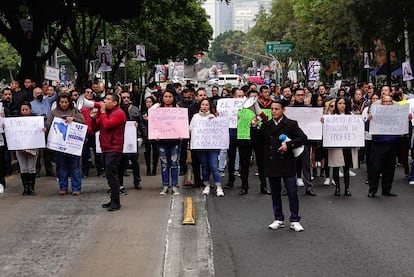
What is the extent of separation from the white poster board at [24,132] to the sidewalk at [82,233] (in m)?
0.90

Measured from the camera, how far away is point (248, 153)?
42.2ft

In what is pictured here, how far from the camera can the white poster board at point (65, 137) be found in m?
12.3

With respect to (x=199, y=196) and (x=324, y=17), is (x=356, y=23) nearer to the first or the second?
(x=324, y=17)

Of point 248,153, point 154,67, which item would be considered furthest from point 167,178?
point 154,67

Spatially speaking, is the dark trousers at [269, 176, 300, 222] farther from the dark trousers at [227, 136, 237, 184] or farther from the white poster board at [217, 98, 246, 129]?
the white poster board at [217, 98, 246, 129]

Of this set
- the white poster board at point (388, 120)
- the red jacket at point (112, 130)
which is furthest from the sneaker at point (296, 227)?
the white poster board at point (388, 120)

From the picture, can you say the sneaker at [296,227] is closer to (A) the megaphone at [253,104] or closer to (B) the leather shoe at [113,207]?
(A) the megaphone at [253,104]

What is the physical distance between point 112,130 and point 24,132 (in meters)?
2.41

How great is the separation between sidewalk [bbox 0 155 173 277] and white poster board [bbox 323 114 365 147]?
10.1 ft

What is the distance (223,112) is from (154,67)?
47.4 m

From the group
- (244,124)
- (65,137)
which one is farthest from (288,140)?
(65,137)

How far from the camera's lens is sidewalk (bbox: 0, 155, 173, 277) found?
25.4 feet

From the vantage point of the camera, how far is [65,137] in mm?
12336

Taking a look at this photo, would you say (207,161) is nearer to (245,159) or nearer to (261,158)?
(245,159)
